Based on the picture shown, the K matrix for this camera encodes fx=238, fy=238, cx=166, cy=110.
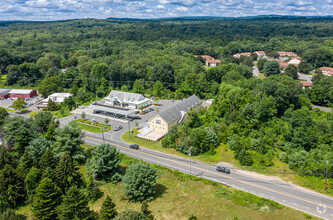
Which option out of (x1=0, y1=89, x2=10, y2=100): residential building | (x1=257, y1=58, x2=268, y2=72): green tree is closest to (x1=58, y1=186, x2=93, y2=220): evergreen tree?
(x1=0, y1=89, x2=10, y2=100): residential building

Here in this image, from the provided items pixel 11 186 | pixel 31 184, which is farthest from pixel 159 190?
pixel 11 186

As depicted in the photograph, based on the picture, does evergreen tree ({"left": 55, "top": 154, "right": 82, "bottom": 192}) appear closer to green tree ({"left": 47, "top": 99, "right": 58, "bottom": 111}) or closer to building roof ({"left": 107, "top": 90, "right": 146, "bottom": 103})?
building roof ({"left": 107, "top": 90, "right": 146, "bottom": 103})

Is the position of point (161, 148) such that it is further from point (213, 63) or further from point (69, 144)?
point (213, 63)

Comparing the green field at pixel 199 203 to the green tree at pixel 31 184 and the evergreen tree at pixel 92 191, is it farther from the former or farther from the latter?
the green tree at pixel 31 184

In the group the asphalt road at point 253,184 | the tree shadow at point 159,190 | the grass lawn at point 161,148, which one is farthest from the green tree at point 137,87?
the tree shadow at point 159,190

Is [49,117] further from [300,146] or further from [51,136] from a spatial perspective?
[300,146]

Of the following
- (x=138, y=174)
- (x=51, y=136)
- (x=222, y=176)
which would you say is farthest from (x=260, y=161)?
(x=51, y=136)
